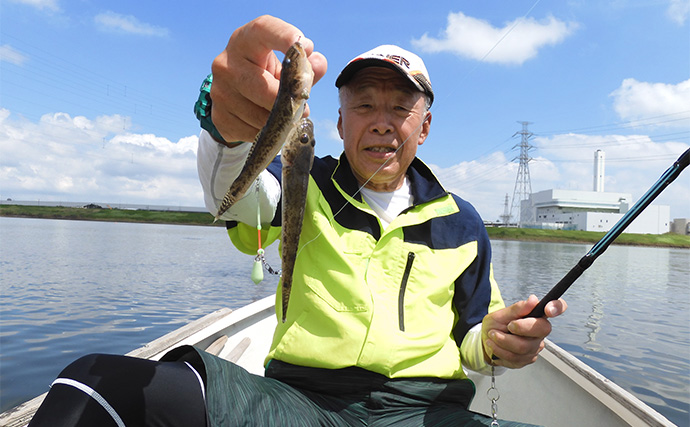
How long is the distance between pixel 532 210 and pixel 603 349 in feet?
383

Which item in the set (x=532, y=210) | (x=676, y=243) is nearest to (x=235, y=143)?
(x=676, y=243)

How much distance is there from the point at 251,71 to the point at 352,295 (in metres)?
1.32

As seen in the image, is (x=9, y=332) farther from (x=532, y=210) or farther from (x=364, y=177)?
(x=532, y=210)

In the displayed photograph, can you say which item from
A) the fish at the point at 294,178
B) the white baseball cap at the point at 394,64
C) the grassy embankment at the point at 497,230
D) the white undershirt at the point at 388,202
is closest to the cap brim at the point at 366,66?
the white baseball cap at the point at 394,64

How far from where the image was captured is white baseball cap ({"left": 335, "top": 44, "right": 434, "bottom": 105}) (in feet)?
8.45

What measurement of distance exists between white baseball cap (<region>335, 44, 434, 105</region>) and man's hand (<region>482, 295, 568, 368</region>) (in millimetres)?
1479

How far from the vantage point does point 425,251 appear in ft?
8.85

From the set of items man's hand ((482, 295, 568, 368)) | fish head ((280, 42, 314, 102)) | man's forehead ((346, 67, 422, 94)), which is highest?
man's forehead ((346, 67, 422, 94))

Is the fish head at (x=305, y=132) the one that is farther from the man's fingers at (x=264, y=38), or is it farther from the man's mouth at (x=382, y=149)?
the man's mouth at (x=382, y=149)

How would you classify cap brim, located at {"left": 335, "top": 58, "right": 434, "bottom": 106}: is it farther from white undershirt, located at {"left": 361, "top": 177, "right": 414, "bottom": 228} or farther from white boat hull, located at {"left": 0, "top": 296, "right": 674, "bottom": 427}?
white boat hull, located at {"left": 0, "top": 296, "right": 674, "bottom": 427}

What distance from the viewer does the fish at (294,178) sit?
→ 4.57 feet

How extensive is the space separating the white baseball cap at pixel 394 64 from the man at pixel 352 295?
12 mm

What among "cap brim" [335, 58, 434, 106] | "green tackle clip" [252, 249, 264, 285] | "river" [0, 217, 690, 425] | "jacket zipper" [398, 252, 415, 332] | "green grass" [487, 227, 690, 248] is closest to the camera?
"green tackle clip" [252, 249, 264, 285]

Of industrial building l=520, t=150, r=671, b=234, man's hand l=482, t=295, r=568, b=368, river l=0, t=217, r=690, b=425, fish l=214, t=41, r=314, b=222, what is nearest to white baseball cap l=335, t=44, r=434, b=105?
fish l=214, t=41, r=314, b=222
